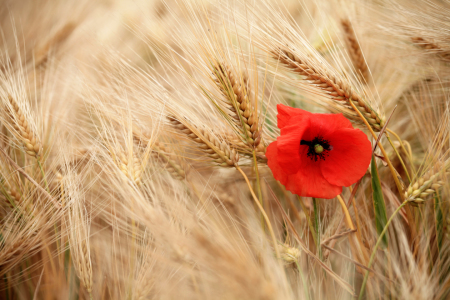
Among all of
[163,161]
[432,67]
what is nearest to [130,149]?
[163,161]

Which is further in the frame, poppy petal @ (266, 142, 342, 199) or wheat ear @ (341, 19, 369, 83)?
wheat ear @ (341, 19, 369, 83)

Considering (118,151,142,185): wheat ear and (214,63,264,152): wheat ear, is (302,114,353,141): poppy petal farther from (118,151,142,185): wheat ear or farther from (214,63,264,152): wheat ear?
(118,151,142,185): wheat ear

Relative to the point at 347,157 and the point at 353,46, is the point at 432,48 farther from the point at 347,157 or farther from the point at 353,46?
the point at 347,157

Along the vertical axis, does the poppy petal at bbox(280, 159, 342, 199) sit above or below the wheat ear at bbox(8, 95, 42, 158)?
below

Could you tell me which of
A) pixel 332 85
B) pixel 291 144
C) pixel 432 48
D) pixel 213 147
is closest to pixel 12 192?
pixel 213 147

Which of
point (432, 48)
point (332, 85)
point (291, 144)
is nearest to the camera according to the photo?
point (291, 144)

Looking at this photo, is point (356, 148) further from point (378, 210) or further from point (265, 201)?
point (265, 201)

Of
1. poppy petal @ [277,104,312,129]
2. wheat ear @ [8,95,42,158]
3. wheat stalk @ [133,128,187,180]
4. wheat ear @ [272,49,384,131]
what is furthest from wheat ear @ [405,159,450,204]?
wheat ear @ [8,95,42,158]

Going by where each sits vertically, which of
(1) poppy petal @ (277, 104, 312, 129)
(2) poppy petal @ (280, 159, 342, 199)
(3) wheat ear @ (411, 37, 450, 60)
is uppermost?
(3) wheat ear @ (411, 37, 450, 60)
